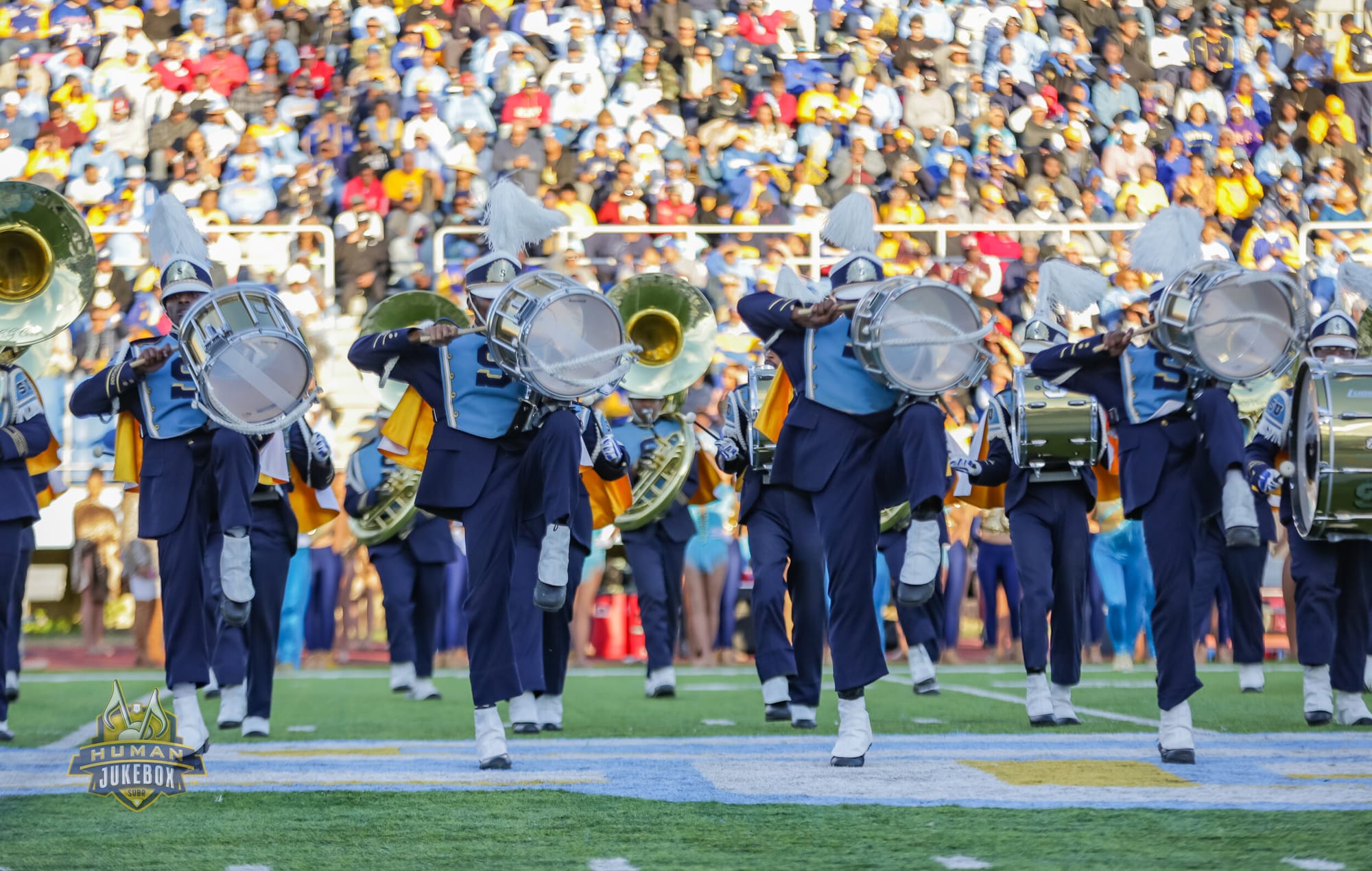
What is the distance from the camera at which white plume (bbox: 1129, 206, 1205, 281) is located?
638cm

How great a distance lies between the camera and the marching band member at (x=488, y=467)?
20.3 feet

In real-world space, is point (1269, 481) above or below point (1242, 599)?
above

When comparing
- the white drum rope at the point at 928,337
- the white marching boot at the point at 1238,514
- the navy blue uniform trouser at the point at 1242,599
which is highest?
the white drum rope at the point at 928,337

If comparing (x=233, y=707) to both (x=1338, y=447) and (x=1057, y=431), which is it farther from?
(x=1338, y=447)

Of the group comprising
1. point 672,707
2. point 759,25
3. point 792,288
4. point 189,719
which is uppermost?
point 759,25

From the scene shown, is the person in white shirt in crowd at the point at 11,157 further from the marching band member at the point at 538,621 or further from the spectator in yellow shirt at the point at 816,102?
the marching band member at the point at 538,621

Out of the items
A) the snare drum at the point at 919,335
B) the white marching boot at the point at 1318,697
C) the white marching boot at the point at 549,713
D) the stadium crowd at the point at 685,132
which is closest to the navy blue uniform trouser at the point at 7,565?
the white marching boot at the point at 549,713

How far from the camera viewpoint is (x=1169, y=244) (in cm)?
639

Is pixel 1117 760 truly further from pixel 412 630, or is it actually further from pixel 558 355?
pixel 412 630

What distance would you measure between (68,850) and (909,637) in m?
6.40

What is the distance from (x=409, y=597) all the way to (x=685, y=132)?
7.65 meters

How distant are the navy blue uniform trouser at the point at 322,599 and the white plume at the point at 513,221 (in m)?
7.50

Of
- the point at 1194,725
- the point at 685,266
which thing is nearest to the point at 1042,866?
the point at 1194,725

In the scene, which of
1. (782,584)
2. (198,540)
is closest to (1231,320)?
(782,584)
